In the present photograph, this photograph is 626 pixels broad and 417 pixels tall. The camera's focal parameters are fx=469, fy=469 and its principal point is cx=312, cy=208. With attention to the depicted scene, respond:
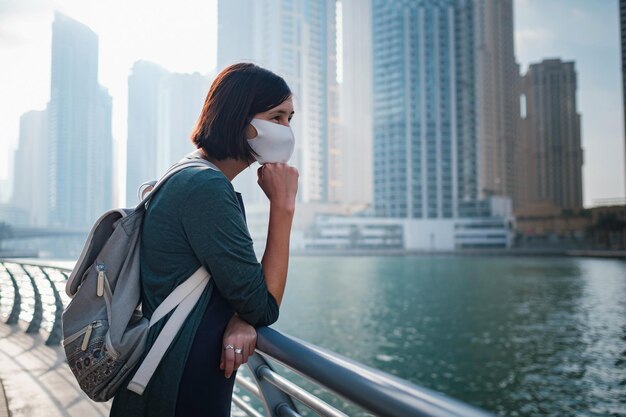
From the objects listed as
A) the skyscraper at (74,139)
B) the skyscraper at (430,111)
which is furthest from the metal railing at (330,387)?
the skyscraper at (430,111)

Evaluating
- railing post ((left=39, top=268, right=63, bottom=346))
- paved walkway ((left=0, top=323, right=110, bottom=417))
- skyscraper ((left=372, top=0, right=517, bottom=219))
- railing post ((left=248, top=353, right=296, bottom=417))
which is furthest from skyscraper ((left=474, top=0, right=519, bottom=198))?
railing post ((left=248, top=353, right=296, bottom=417))

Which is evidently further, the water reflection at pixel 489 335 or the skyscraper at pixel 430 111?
the skyscraper at pixel 430 111

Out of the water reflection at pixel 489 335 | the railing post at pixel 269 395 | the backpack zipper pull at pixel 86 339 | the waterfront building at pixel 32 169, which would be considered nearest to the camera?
the backpack zipper pull at pixel 86 339

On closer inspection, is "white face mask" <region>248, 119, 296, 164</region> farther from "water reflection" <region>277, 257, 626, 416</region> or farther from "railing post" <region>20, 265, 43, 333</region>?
"water reflection" <region>277, 257, 626, 416</region>

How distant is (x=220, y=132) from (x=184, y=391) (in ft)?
1.49

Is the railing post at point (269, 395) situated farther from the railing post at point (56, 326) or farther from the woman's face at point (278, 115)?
the railing post at point (56, 326)

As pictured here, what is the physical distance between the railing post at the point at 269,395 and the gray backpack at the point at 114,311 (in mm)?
408

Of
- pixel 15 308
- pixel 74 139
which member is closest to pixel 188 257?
pixel 15 308

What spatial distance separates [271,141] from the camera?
924mm

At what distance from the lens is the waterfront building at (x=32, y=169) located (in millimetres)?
28781

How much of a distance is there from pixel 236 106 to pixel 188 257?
30 cm

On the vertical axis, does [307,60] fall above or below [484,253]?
above

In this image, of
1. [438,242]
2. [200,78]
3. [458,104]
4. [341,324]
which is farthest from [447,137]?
[341,324]

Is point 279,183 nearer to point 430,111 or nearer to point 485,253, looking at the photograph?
point 485,253
